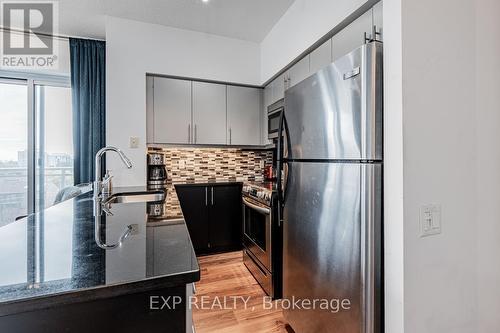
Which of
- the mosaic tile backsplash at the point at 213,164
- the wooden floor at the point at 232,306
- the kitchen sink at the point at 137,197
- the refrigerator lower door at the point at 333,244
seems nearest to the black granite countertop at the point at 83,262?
the refrigerator lower door at the point at 333,244

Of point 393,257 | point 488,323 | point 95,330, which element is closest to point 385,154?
point 393,257

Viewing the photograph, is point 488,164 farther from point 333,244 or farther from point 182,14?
point 182,14

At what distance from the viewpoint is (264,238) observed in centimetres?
230

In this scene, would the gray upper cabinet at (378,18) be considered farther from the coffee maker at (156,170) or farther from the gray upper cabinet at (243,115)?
the coffee maker at (156,170)

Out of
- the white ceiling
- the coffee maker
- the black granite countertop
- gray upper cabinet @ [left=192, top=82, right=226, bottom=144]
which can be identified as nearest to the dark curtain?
the white ceiling

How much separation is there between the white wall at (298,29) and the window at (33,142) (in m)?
2.48

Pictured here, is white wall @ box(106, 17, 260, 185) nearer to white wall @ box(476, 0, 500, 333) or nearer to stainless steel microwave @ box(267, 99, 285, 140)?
stainless steel microwave @ box(267, 99, 285, 140)

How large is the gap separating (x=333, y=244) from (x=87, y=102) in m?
3.06

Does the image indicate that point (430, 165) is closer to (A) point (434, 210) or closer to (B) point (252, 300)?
(A) point (434, 210)

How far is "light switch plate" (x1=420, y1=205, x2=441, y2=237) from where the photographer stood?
3.49ft

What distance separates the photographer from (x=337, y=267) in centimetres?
128

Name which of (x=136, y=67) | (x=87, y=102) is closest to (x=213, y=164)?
(x=136, y=67)

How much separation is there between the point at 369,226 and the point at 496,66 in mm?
1000

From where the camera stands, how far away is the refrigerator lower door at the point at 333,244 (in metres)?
1.12
